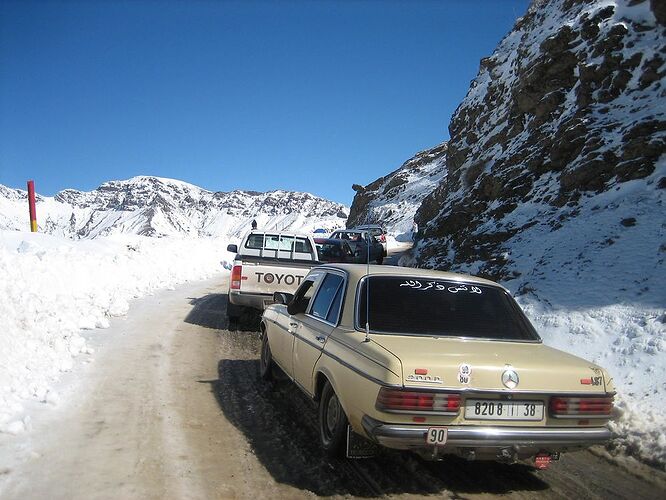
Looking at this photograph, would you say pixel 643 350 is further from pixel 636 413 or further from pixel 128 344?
pixel 128 344

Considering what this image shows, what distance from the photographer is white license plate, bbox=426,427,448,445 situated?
11.5 feet

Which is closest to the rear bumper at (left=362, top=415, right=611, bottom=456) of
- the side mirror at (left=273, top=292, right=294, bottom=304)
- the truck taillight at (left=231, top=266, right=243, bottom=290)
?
the side mirror at (left=273, top=292, right=294, bottom=304)

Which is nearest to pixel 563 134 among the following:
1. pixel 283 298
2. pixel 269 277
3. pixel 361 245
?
pixel 269 277

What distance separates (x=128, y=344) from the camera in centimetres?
824

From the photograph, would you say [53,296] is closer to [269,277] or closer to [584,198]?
[269,277]

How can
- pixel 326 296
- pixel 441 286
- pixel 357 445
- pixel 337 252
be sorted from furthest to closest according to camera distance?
1. pixel 337 252
2. pixel 326 296
3. pixel 441 286
4. pixel 357 445

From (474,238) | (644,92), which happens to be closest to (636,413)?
(474,238)

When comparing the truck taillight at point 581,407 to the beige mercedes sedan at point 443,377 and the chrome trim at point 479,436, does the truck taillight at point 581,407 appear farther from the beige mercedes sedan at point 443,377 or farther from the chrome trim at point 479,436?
the chrome trim at point 479,436

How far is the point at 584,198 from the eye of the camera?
12242 millimetres

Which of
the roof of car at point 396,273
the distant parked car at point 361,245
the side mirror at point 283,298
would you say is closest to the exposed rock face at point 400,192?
the distant parked car at point 361,245

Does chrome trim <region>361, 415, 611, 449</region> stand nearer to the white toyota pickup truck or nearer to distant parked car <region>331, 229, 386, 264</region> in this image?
the white toyota pickup truck

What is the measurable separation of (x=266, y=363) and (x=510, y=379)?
12.3 ft

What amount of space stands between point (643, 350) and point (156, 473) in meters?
5.72

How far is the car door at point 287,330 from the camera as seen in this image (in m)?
5.64
